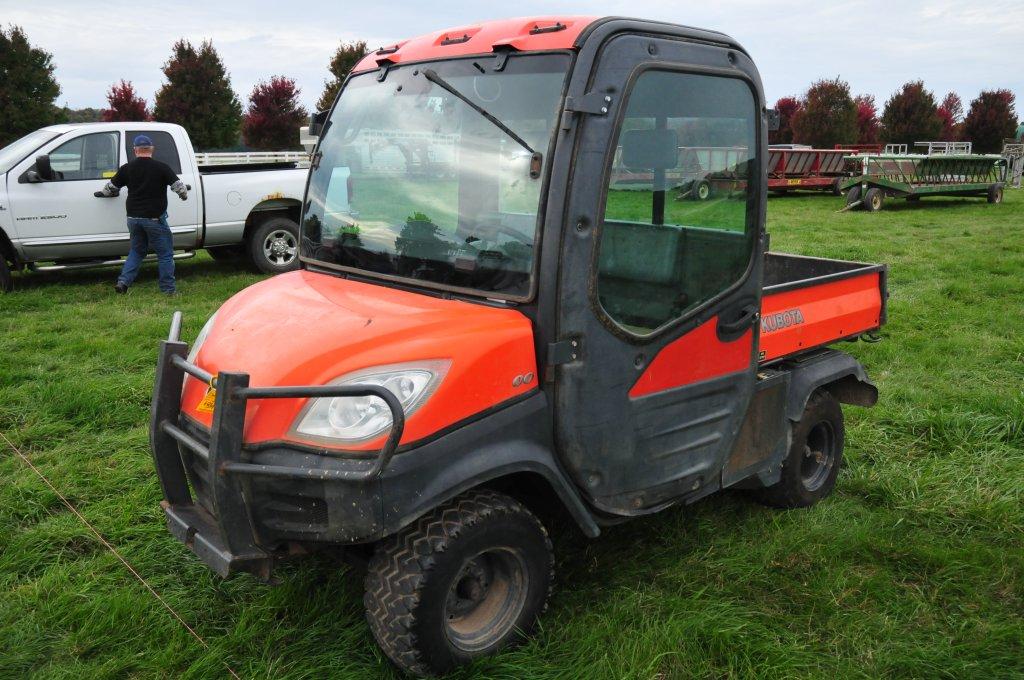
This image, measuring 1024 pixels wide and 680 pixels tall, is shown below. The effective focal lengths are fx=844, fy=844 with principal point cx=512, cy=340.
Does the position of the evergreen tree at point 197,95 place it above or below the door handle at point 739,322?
above

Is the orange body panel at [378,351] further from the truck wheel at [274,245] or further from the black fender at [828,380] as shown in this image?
the truck wheel at [274,245]

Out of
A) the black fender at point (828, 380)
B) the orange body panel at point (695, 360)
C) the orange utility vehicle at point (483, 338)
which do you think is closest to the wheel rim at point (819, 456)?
the black fender at point (828, 380)

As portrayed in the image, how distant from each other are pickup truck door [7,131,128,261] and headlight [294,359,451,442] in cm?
807

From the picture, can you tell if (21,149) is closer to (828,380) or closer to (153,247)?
(153,247)

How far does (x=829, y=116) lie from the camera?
3341cm

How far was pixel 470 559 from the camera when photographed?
2680mm

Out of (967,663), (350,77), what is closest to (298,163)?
(350,77)

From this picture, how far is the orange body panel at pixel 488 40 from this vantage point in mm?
2775

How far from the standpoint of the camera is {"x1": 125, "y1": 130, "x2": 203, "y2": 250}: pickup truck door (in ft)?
32.1

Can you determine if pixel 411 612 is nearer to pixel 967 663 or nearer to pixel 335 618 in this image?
pixel 335 618

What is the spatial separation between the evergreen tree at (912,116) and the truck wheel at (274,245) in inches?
1219

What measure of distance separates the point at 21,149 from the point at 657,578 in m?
8.87

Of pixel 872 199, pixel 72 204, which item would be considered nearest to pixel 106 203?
pixel 72 204

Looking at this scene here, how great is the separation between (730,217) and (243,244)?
8797 mm
